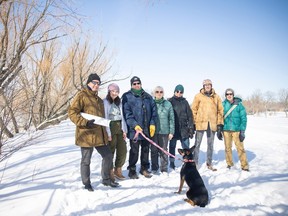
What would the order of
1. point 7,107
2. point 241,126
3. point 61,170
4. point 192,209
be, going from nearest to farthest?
point 7,107 → point 192,209 → point 61,170 → point 241,126

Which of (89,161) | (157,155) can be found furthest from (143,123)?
(89,161)

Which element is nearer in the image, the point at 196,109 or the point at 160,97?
the point at 160,97

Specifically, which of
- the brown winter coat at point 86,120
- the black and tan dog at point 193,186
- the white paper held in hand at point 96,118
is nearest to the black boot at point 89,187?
the brown winter coat at point 86,120

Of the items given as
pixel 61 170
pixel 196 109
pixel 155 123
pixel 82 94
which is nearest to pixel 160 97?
pixel 155 123

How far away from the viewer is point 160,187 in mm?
3984

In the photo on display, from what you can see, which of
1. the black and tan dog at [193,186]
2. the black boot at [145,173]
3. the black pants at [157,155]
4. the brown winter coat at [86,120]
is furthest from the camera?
the black pants at [157,155]

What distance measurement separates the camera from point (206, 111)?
5172 mm

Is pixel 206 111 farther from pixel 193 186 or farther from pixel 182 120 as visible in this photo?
pixel 193 186

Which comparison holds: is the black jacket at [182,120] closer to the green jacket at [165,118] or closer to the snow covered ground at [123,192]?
the green jacket at [165,118]

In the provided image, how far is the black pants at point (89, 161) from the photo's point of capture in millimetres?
3596

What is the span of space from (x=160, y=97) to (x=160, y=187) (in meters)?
1.97

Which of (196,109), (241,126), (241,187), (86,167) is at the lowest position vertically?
(241,187)

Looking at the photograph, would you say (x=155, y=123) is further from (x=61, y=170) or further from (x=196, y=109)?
(x=61, y=170)

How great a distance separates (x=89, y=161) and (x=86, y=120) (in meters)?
0.73
